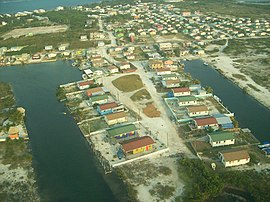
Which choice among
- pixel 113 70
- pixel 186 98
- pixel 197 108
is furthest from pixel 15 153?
pixel 113 70

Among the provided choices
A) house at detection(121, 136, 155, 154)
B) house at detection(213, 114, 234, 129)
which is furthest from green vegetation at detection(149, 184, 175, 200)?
house at detection(213, 114, 234, 129)

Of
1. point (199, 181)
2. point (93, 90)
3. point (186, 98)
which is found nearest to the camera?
point (199, 181)

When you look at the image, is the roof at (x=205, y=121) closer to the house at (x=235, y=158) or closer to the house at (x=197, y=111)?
the house at (x=197, y=111)

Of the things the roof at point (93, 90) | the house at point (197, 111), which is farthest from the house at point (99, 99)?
the house at point (197, 111)

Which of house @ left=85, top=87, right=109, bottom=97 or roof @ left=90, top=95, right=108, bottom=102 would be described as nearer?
roof @ left=90, top=95, right=108, bottom=102

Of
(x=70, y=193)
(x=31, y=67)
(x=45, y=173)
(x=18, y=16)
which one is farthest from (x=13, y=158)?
(x=18, y=16)

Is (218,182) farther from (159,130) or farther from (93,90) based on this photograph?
(93,90)

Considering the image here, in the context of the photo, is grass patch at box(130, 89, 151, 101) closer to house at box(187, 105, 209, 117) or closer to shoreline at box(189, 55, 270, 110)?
house at box(187, 105, 209, 117)

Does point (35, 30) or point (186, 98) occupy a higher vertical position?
point (186, 98)
